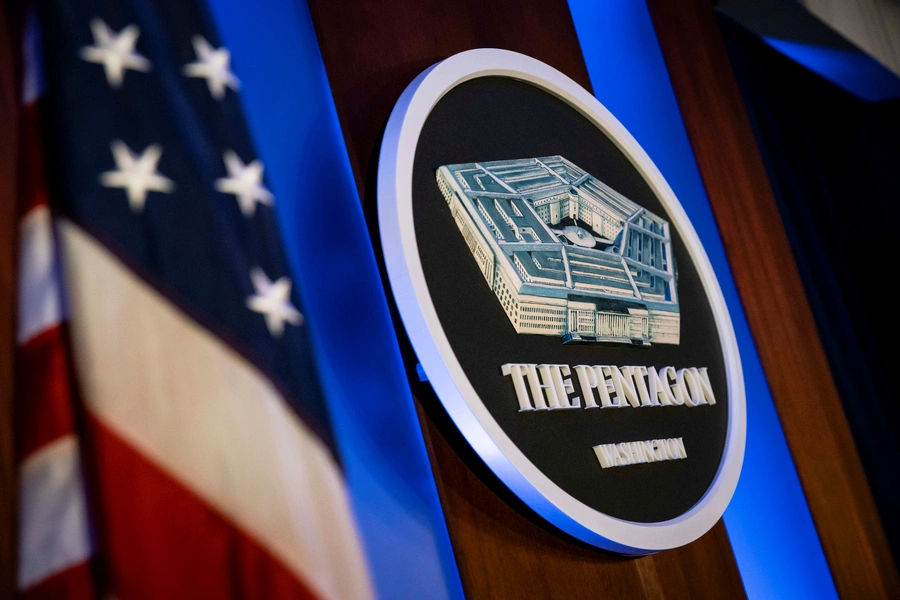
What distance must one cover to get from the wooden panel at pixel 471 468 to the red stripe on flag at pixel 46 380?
21.9 inches

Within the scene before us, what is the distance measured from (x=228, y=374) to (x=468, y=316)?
18.8 inches

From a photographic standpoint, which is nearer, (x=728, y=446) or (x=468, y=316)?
(x=468, y=316)

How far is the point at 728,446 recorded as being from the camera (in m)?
1.74

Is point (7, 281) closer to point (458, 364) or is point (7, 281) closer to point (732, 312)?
point (458, 364)

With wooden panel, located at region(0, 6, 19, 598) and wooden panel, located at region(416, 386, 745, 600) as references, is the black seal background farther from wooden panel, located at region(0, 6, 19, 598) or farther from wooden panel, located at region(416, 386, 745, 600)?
wooden panel, located at region(0, 6, 19, 598)

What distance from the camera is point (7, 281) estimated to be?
1010 millimetres

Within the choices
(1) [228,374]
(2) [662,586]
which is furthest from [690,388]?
(1) [228,374]

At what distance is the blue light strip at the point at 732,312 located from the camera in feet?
7.42

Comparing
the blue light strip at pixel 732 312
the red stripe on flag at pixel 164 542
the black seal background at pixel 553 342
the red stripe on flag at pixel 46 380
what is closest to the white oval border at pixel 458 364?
the black seal background at pixel 553 342

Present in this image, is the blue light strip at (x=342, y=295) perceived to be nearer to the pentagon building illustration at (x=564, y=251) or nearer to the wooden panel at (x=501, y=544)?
the wooden panel at (x=501, y=544)

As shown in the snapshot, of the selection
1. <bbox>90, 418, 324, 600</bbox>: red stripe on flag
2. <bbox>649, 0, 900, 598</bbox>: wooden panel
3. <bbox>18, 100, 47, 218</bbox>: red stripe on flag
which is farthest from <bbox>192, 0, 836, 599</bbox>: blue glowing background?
<bbox>649, 0, 900, 598</bbox>: wooden panel

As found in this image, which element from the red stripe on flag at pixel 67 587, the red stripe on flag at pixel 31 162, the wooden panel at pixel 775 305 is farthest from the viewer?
the wooden panel at pixel 775 305

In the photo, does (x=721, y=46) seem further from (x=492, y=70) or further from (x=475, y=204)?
(x=475, y=204)

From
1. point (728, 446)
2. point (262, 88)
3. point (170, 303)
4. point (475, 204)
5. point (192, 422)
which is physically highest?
point (262, 88)
